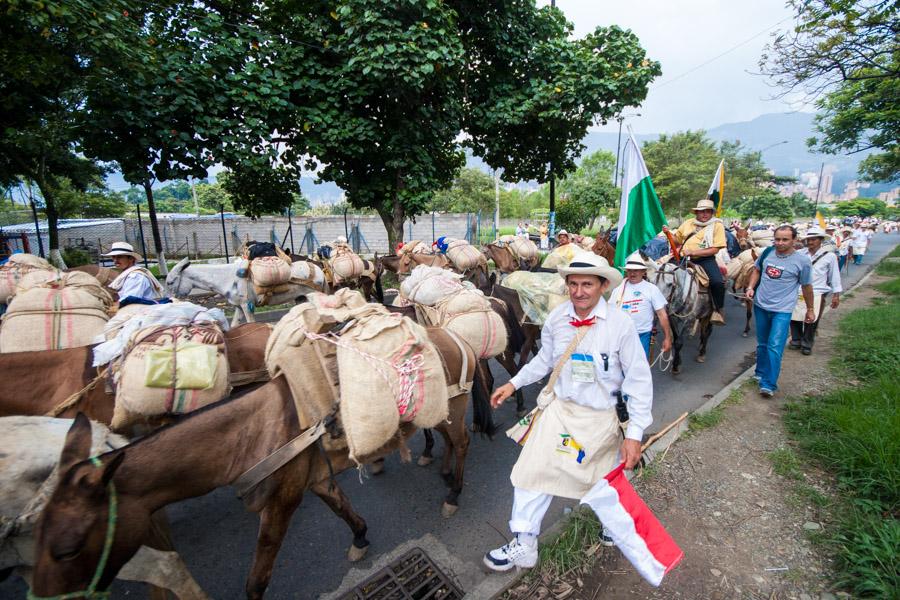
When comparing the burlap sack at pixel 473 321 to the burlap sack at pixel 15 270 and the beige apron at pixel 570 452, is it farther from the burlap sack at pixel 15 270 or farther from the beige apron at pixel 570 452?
the burlap sack at pixel 15 270

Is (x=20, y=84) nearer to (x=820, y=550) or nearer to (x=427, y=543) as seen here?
(x=427, y=543)

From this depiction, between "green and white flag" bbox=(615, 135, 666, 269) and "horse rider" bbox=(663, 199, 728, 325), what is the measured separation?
2.76 m

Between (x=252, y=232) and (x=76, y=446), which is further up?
(x=252, y=232)

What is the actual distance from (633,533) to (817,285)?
292 inches

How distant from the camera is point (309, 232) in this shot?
19203 mm

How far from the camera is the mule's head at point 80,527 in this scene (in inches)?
60.1

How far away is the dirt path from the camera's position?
96.4 inches

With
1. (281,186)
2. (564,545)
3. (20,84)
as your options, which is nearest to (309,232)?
(281,186)

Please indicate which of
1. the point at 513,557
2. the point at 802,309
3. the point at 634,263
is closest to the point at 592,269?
the point at 513,557

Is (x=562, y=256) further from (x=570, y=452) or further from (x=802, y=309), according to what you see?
(x=570, y=452)

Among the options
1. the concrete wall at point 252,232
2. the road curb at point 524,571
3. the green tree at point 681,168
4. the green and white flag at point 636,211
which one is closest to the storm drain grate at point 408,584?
the road curb at point 524,571

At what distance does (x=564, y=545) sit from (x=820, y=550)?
1.72 meters

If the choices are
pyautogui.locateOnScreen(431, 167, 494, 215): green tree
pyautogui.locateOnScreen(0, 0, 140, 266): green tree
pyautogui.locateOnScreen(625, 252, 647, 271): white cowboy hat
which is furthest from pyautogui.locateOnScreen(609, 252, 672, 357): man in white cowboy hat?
pyautogui.locateOnScreen(431, 167, 494, 215): green tree

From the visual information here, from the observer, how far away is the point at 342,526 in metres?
3.21
